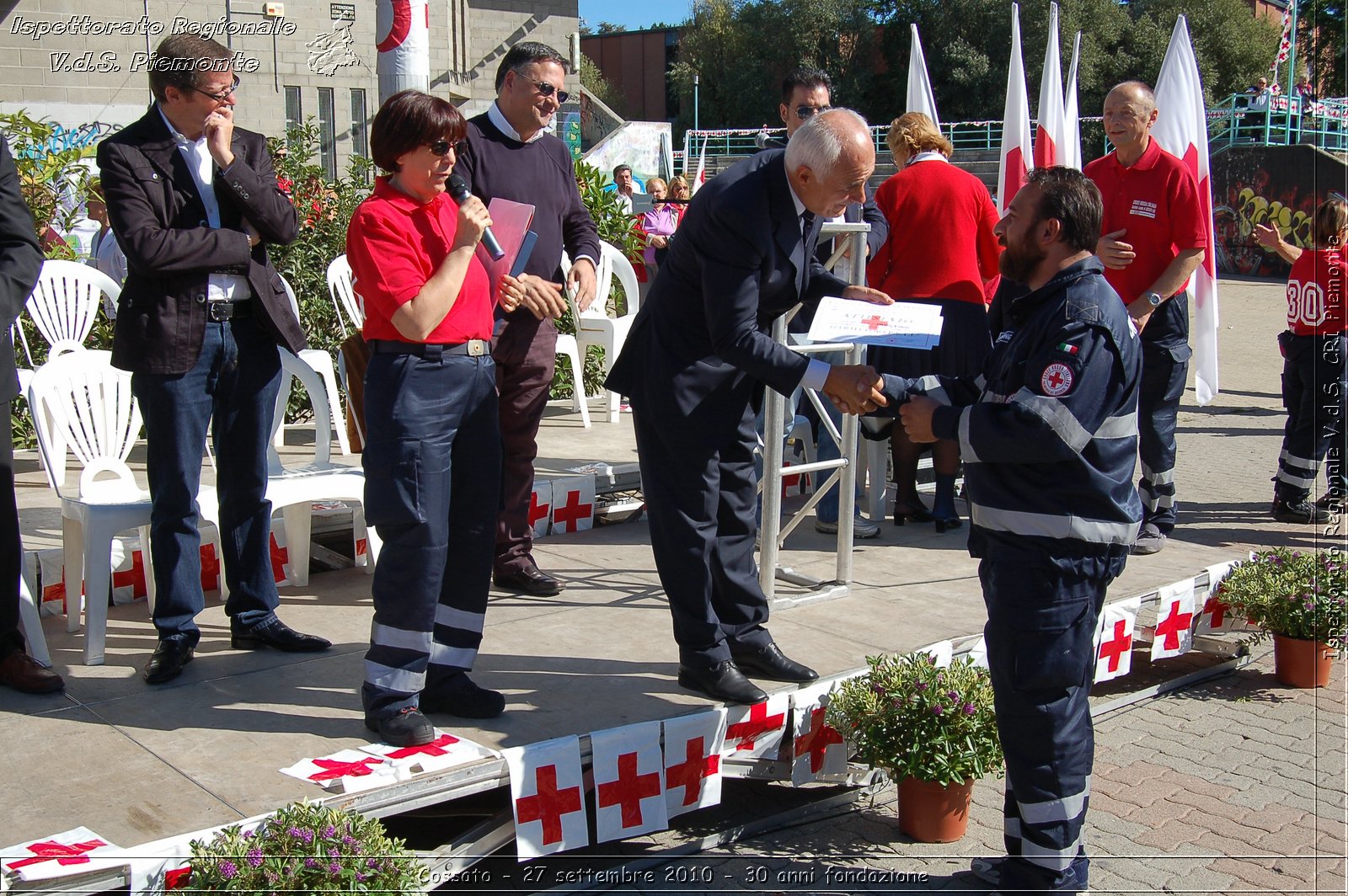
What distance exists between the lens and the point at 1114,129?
618 centimetres

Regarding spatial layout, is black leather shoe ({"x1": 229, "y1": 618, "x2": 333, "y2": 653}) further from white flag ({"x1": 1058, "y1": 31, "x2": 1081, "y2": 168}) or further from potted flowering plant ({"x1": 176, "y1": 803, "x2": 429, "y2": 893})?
white flag ({"x1": 1058, "y1": 31, "x2": 1081, "y2": 168})

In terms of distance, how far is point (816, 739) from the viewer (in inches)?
161

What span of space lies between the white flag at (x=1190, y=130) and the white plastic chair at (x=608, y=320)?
3.79 metres

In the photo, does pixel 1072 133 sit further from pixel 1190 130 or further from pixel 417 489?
pixel 417 489

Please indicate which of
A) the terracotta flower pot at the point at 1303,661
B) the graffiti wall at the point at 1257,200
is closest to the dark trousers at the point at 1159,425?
the terracotta flower pot at the point at 1303,661

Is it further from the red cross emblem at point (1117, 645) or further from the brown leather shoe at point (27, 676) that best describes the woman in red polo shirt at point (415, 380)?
the red cross emblem at point (1117, 645)

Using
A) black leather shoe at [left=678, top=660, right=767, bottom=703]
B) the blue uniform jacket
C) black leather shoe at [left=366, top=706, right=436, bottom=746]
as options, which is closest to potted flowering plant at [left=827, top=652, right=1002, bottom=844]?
black leather shoe at [left=678, top=660, right=767, bottom=703]

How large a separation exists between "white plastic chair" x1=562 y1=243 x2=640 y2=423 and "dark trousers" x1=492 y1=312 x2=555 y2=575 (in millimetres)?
3140

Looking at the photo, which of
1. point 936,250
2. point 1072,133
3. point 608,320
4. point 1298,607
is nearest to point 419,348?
point 936,250

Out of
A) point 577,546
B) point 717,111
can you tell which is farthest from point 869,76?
point 577,546

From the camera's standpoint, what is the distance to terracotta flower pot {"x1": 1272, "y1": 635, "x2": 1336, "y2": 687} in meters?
5.35

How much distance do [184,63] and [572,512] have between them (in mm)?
3087

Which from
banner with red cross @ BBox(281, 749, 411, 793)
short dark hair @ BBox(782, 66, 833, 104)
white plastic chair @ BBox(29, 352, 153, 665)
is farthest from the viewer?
short dark hair @ BBox(782, 66, 833, 104)

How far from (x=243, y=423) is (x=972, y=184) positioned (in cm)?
377
